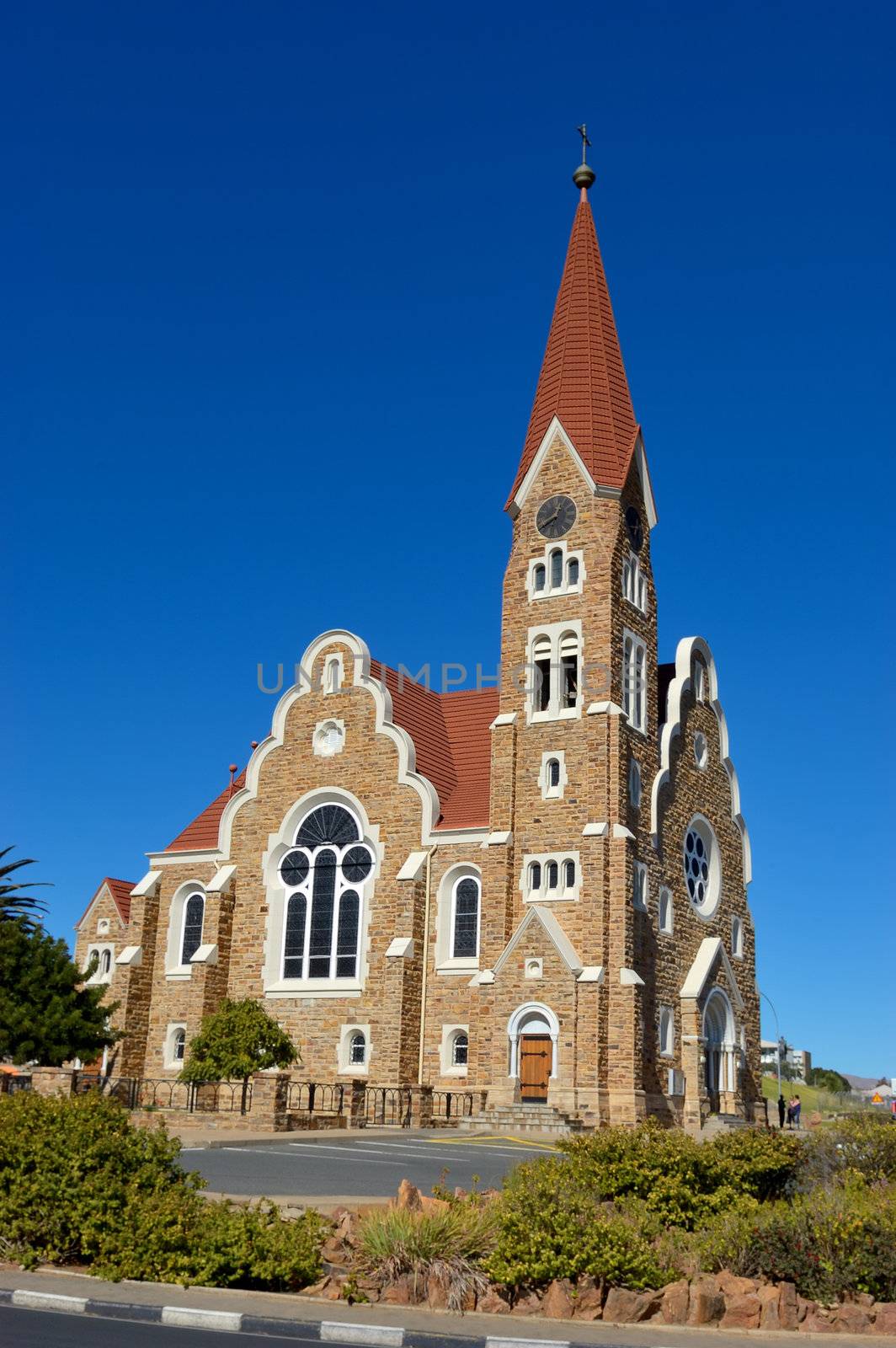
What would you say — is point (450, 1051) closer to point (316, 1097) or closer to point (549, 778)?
point (316, 1097)

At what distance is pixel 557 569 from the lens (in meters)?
36.5

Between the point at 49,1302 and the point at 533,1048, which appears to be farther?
the point at 533,1048

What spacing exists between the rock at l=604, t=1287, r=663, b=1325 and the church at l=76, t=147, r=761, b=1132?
21223 millimetres

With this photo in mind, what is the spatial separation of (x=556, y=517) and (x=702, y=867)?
36.1ft

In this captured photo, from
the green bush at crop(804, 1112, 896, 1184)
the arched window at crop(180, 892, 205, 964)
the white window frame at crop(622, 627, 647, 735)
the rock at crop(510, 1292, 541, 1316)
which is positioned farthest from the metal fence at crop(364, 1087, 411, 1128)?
the rock at crop(510, 1292, 541, 1316)

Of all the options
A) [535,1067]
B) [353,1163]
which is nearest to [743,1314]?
[353,1163]

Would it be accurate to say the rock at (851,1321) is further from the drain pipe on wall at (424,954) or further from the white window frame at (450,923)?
the drain pipe on wall at (424,954)

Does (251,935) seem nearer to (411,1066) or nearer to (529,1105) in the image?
(411,1066)

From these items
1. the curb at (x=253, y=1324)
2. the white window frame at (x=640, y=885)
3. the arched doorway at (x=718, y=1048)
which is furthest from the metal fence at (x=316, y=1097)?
the curb at (x=253, y=1324)

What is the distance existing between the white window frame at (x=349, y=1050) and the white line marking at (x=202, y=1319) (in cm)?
2549

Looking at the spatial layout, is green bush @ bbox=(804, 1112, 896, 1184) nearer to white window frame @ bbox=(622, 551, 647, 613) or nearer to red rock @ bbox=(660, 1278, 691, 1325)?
red rock @ bbox=(660, 1278, 691, 1325)

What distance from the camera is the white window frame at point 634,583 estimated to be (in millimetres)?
36844

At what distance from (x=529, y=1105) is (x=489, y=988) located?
2.93 meters


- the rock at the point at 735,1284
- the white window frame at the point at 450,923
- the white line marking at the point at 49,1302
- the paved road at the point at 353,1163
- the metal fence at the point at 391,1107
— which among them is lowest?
the white line marking at the point at 49,1302
